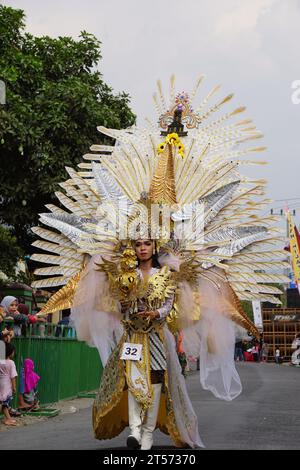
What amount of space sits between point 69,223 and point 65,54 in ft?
52.0

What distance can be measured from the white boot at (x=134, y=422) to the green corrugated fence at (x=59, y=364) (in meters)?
5.14

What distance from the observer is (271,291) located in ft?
32.7

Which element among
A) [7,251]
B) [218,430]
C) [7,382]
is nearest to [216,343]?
[218,430]

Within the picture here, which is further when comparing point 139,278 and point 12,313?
point 12,313

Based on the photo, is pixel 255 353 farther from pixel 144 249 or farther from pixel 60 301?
pixel 144 249

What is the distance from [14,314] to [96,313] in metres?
4.38

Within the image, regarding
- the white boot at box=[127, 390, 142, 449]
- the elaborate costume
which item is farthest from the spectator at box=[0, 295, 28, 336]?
the white boot at box=[127, 390, 142, 449]

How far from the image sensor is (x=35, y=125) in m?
22.8

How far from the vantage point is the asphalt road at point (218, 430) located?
10.1 m

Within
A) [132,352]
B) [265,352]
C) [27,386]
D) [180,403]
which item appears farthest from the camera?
[265,352]

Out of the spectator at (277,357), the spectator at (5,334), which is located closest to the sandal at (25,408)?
the spectator at (5,334)
